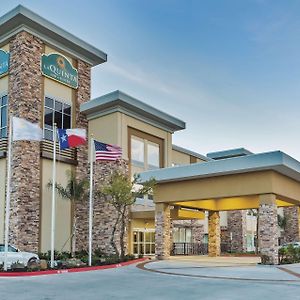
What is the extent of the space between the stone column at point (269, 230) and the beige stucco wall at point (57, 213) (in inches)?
570

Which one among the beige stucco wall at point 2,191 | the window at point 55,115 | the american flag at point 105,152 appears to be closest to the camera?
the american flag at point 105,152

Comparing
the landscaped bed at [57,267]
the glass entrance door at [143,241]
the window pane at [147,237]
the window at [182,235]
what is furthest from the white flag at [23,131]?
the window at [182,235]

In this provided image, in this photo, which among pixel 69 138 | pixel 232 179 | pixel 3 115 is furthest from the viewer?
pixel 3 115

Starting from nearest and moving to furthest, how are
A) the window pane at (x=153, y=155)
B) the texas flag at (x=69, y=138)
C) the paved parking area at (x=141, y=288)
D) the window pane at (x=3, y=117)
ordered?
the paved parking area at (x=141, y=288)
the texas flag at (x=69, y=138)
the window pane at (x=3, y=117)
the window pane at (x=153, y=155)

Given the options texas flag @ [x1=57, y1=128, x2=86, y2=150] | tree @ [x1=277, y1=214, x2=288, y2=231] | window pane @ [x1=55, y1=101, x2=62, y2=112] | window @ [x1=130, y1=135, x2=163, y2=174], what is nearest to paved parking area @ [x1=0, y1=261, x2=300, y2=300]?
texas flag @ [x1=57, y1=128, x2=86, y2=150]

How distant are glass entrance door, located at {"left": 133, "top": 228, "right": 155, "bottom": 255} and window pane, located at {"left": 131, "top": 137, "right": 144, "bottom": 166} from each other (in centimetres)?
541

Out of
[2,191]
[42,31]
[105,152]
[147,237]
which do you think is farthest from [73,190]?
[42,31]

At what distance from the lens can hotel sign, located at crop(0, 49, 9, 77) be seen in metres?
33.8

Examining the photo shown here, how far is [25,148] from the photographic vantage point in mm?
31391

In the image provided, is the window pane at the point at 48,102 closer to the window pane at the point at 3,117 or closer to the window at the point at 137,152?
the window pane at the point at 3,117

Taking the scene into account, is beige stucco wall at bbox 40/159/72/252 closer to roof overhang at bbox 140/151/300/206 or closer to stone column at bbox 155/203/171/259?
roof overhang at bbox 140/151/300/206

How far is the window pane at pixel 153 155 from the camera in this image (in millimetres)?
39219

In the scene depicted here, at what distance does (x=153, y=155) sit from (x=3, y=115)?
41.8ft

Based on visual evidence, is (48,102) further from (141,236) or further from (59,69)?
(141,236)
